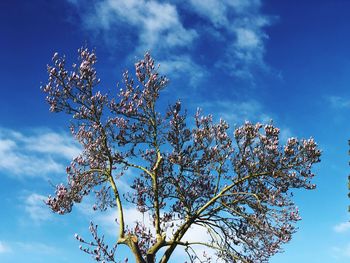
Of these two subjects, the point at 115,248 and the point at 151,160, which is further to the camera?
the point at 151,160

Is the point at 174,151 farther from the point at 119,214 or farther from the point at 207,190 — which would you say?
the point at 119,214

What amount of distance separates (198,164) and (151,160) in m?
2.72

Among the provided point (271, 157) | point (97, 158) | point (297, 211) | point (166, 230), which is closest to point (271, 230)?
point (297, 211)

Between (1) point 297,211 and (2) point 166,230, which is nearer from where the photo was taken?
(1) point 297,211

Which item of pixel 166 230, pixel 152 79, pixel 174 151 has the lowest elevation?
pixel 166 230

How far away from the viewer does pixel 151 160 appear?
24.3 m

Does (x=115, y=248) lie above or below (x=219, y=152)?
below

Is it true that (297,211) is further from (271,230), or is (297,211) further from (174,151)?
(174,151)

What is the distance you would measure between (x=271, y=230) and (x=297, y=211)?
1603 millimetres

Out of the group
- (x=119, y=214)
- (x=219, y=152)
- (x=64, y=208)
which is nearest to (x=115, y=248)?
(x=119, y=214)

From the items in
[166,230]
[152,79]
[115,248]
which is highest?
[152,79]

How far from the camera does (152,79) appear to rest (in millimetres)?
23312

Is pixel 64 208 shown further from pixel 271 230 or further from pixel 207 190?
pixel 271 230

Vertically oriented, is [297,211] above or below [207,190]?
below
